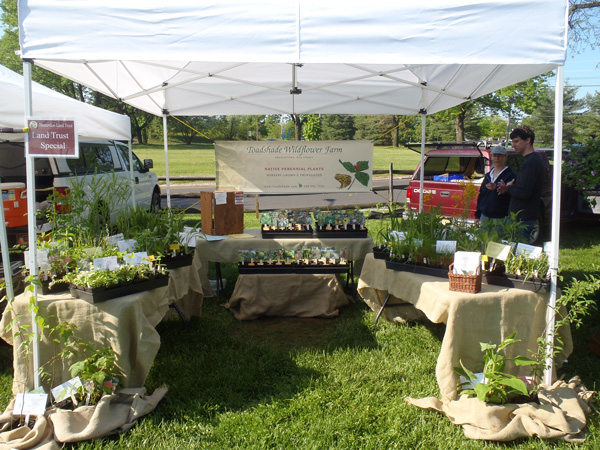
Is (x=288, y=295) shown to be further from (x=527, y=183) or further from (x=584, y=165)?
(x=584, y=165)

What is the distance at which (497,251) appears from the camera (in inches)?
120

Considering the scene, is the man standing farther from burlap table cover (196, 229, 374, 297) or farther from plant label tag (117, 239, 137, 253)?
plant label tag (117, 239, 137, 253)

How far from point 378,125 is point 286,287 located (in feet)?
148

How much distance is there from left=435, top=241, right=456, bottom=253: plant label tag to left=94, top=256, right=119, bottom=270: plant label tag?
7.11 feet

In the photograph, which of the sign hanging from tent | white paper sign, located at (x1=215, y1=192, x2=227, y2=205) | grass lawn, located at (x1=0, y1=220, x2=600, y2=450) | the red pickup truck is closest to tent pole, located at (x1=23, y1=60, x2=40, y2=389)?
the sign hanging from tent

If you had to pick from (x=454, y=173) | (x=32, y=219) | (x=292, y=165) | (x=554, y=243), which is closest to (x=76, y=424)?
(x=32, y=219)

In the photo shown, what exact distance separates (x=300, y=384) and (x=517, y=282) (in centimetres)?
154

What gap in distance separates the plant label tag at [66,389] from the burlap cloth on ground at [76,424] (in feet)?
0.26

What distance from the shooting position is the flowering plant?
384 cm

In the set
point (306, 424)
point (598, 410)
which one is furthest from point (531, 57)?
point (306, 424)

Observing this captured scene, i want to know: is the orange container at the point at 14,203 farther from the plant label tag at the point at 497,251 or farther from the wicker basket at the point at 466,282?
the plant label tag at the point at 497,251

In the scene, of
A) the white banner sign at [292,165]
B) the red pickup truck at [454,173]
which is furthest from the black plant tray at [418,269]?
the red pickup truck at [454,173]

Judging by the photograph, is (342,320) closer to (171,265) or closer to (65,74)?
(171,265)

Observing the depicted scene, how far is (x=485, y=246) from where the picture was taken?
323 cm
